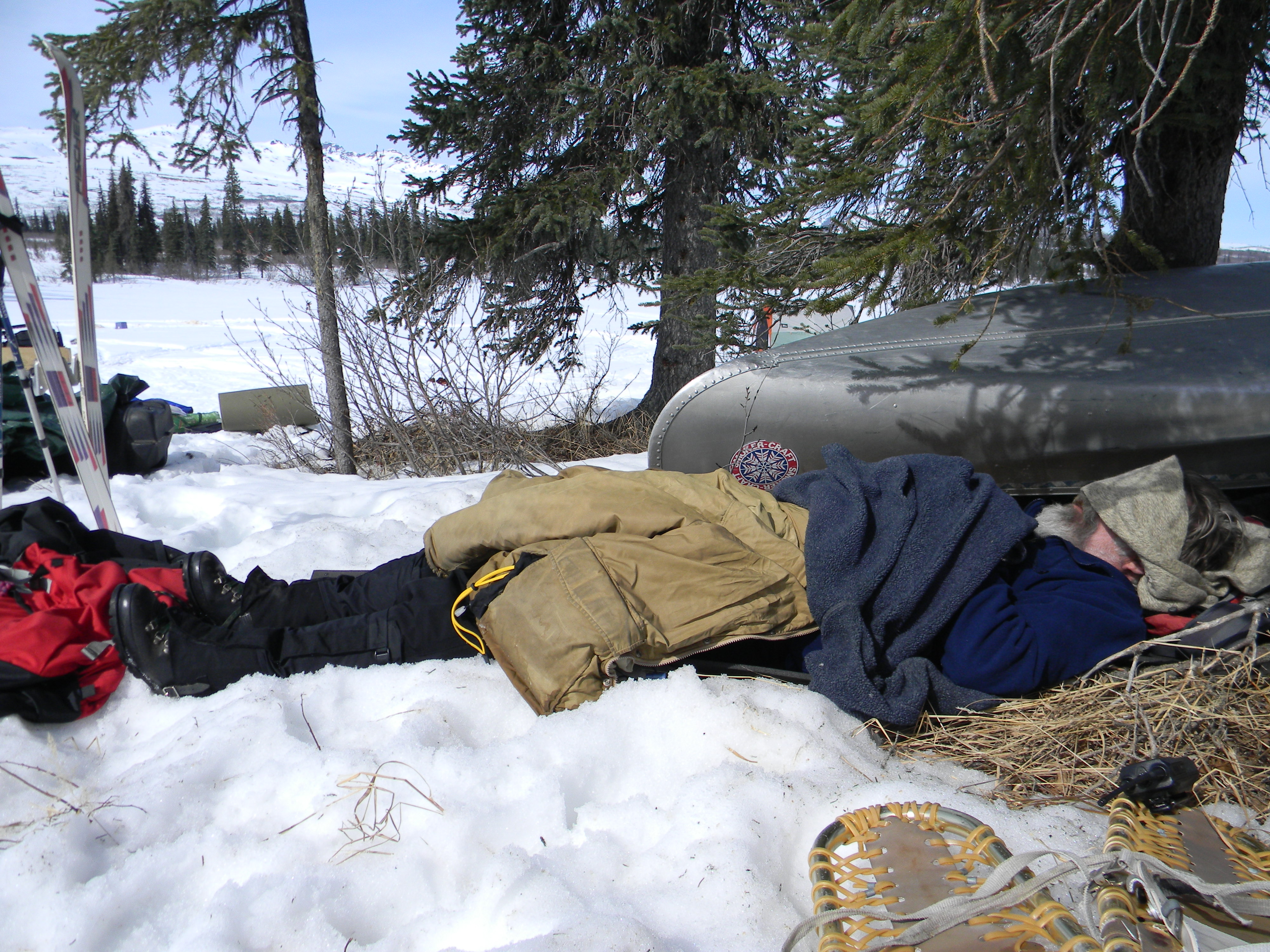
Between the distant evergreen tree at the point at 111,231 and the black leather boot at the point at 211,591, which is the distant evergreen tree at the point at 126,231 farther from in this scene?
the black leather boot at the point at 211,591

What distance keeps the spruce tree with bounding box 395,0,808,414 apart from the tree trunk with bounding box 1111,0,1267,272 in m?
2.57

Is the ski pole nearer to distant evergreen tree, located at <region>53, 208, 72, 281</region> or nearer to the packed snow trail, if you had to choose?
the packed snow trail

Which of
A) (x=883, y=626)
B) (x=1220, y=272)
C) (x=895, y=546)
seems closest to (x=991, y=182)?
(x=1220, y=272)

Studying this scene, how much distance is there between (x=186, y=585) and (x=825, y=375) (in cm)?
280

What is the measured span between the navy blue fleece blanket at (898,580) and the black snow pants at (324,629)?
116 cm

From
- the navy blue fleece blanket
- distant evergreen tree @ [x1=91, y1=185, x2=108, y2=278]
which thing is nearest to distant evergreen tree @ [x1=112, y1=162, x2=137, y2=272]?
distant evergreen tree @ [x1=91, y1=185, x2=108, y2=278]

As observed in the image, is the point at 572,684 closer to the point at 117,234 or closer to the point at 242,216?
the point at 242,216

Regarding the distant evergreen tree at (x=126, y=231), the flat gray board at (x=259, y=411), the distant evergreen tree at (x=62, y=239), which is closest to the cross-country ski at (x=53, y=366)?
the flat gray board at (x=259, y=411)

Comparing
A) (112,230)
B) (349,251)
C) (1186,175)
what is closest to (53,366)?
(349,251)

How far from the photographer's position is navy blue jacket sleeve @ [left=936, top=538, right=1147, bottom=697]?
2127 mm

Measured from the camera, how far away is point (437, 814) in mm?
1721

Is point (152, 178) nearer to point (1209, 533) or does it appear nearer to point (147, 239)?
point (147, 239)

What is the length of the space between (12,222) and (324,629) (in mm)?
2539

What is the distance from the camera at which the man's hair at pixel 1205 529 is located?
2.29 m
